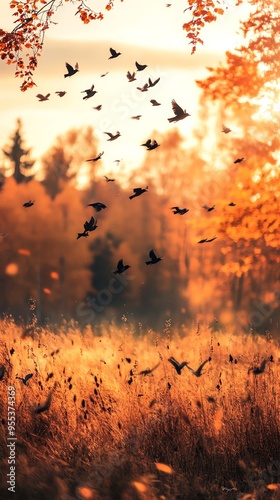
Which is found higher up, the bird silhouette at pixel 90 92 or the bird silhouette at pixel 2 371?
the bird silhouette at pixel 90 92

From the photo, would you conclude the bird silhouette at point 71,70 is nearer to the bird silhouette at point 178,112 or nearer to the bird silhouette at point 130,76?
the bird silhouette at point 130,76

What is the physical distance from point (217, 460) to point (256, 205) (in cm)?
894

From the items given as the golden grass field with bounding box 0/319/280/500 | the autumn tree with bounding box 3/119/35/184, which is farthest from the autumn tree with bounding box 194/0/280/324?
the autumn tree with bounding box 3/119/35/184

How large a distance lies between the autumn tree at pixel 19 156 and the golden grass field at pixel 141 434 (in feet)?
135

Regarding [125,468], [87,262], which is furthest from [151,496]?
[87,262]

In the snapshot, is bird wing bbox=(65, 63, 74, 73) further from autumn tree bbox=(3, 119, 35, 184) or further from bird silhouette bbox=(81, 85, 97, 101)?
autumn tree bbox=(3, 119, 35, 184)

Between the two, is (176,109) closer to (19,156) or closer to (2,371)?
(2,371)

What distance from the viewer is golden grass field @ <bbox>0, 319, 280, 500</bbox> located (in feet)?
21.1

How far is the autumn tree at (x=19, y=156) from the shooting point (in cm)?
4947

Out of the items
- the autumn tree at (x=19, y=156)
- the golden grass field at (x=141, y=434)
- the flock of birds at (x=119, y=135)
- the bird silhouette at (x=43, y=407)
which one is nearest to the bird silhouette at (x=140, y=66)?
the flock of birds at (x=119, y=135)

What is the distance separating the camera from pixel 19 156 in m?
49.8

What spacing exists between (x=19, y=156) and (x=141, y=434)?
44205 mm

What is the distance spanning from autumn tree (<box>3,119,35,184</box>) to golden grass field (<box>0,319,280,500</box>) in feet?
135

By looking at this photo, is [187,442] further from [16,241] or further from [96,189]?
[96,189]
